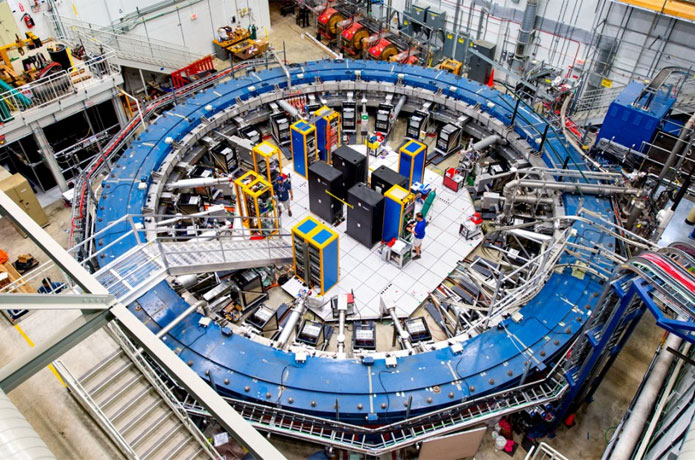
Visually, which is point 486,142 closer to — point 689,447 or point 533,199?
point 533,199

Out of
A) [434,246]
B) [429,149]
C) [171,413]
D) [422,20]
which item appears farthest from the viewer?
[422,20]

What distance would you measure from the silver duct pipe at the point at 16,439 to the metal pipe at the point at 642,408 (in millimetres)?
10794

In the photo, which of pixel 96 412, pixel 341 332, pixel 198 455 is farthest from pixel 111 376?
pixel 341 332

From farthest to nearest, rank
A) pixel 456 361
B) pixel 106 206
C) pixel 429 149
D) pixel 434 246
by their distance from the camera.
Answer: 1. pixel 429 149
2. pixel 434 246
3. pixel 106 206
4. pixel 456 361

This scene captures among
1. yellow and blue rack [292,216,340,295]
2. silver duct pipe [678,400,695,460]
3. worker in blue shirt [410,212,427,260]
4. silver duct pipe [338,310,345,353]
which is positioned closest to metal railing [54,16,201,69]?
yellow and blue rack [292,216,340,295]

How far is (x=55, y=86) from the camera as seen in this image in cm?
1830

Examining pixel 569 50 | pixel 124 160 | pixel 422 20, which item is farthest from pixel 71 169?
pixel 569 50

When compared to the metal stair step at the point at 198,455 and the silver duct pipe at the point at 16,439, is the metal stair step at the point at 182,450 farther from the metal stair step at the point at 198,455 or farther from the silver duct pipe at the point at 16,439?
the silver duct pipe at the point at 16,439

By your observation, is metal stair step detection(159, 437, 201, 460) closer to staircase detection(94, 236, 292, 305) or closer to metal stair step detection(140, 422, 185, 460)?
metal stair step detection(140, 422, 185, 460)

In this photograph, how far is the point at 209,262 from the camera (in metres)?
14.3

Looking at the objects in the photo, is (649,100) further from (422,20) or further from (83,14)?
(83,14)

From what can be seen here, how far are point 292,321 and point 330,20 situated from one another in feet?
65.8

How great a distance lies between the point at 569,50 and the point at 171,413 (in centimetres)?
2197

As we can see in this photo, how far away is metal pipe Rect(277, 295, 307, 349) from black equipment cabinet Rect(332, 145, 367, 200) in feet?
14.6
